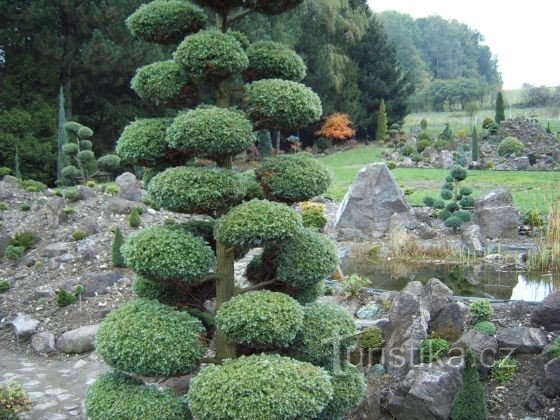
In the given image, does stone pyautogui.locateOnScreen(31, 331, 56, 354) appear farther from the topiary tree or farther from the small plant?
the small plant

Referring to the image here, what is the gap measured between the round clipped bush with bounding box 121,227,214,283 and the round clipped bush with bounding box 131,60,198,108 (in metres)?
0.98

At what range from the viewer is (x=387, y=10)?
223 ft

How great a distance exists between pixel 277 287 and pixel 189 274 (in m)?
0.85

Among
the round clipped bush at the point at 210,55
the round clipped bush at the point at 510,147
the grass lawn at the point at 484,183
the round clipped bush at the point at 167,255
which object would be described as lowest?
the grass lawn at the point at 484,183

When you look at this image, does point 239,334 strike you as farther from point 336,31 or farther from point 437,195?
point 336,31

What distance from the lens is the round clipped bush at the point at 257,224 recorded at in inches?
148

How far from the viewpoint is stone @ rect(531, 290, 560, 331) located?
17.7ft

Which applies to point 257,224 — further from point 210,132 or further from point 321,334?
point 321,334

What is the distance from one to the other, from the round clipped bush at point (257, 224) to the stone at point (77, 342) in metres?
3.73

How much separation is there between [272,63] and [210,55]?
63cm

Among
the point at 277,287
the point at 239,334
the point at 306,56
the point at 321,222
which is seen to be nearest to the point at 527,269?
the point at 321,222

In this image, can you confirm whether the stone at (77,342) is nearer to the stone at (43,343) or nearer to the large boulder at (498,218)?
the stone at (43,343)

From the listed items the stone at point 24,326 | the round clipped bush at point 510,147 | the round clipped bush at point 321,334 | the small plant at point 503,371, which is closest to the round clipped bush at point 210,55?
the round clipped bush at point 321,334

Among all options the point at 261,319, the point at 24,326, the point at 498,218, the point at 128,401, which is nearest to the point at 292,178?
the point at 261,319
